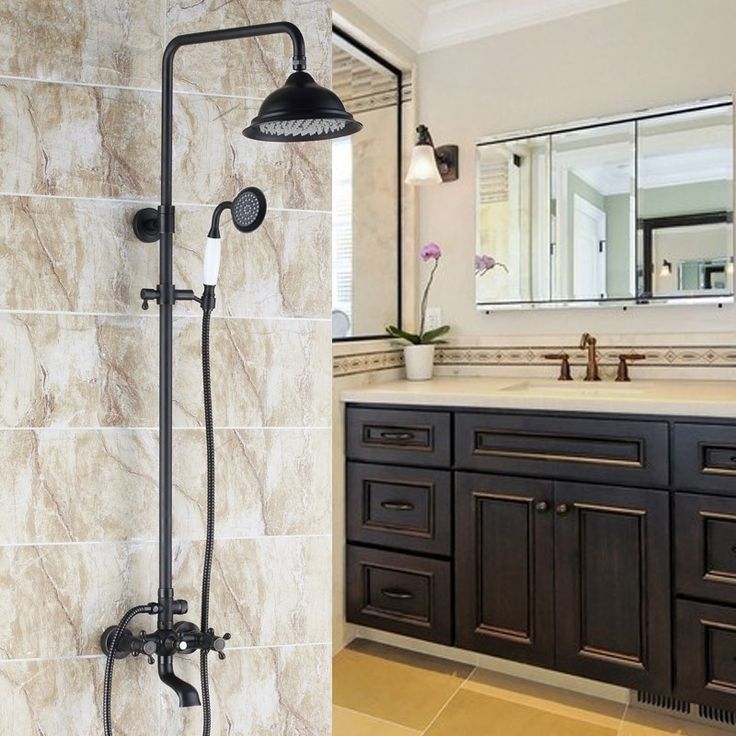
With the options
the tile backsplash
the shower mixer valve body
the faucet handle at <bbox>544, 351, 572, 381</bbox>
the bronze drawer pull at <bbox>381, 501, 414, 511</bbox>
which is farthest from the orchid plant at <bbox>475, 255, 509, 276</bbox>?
the shower mixer valve body

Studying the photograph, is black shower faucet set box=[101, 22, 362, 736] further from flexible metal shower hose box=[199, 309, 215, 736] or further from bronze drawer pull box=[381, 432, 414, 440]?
bronze drawer pull box=[381, 432, 414, 440]

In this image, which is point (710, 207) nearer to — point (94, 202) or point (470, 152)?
point (470, 152)

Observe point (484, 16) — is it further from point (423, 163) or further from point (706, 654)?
point (706, 654)

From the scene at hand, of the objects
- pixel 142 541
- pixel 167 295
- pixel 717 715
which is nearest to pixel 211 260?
pixel 167 295

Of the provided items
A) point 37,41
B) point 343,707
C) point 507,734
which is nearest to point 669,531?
point 507,734

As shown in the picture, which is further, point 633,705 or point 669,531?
point 633,705

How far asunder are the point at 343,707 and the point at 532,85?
2363mm

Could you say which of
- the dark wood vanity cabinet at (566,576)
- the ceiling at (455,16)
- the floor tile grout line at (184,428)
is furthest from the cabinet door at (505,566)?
the ceiling at (455,16)

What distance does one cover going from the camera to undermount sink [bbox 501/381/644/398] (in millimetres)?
2393

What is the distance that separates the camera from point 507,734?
6.66ft

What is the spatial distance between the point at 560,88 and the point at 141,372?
2066 mm

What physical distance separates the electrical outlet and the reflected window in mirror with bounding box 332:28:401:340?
0.16 metres

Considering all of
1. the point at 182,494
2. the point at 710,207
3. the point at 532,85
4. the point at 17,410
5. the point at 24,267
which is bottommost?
the point at 182,494

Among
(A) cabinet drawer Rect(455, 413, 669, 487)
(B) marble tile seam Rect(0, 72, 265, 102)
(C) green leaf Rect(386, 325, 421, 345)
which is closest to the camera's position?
(B) marble tile seam Rect(0, 72, 265, 102)
